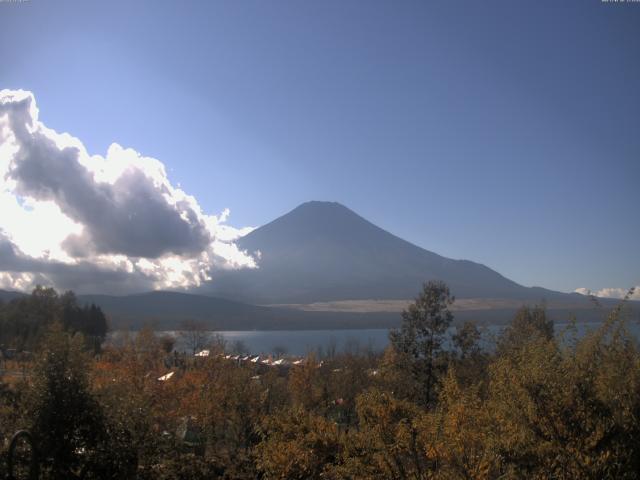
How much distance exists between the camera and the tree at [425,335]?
19.8 metres

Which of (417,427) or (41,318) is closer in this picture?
(417,427)

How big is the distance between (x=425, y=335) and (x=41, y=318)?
50.1m

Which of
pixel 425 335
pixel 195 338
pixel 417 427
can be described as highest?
pixel 425 335

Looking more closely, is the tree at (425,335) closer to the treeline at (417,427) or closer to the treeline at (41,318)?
the treeline at (417,427)

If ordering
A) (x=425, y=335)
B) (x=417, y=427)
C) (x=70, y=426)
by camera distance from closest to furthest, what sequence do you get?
(x=417, y=427) < (x=70, y=426) < (x=425, y=335)

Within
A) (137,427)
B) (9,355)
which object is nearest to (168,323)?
(9,355)

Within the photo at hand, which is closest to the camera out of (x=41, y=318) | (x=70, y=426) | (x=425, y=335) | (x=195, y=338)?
(x=70, y=426)

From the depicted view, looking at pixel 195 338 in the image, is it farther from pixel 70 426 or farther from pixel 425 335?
pixel 70 426

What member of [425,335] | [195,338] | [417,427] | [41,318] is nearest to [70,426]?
[417,427]

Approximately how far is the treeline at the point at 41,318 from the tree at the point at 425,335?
36632mm

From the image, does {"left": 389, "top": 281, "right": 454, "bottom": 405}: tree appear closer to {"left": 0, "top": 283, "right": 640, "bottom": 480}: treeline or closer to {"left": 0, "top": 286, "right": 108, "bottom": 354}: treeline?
{"left": 0, "top": 283, "right": 640, "bottom": 480}: treeline

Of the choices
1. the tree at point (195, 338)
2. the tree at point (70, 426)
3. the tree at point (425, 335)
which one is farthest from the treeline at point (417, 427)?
the tree at point (195, 338)

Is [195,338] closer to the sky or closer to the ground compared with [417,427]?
closer to the ground

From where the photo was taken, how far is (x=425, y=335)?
792 inches
